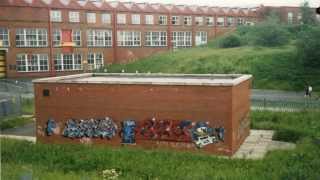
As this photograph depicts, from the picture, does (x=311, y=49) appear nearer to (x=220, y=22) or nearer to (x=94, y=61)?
(x=94, y=61)

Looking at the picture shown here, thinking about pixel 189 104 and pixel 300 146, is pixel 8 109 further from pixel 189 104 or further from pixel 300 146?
pixel 300 146

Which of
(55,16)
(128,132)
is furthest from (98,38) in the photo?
(128,132)

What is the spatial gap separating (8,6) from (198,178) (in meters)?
48.3

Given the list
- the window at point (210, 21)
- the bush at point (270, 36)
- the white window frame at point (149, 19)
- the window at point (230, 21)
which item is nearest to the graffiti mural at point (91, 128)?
the bush at point (270, 36)

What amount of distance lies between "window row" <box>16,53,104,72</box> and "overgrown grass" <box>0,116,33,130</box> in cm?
2661

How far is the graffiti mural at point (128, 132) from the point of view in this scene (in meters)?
25.9

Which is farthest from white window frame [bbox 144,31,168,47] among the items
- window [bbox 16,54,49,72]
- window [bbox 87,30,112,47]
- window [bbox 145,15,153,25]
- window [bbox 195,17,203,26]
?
window [bbox 16,54,49,72]

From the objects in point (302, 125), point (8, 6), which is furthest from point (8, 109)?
point (8, 6)

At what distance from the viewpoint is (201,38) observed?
7931 cm

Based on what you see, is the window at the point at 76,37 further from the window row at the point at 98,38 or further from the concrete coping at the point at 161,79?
the concrete coping at the point at 161,79

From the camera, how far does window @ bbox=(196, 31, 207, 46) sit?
3103 inches

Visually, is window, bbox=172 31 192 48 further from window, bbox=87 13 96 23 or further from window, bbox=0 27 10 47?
window, bbox=0 27 10 47

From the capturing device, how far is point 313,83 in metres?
47.9

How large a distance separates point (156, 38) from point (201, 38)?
921 cm
